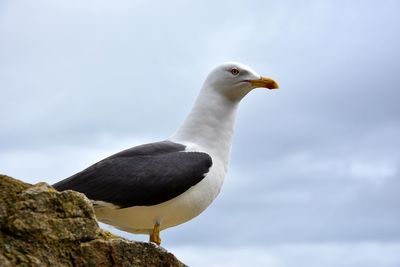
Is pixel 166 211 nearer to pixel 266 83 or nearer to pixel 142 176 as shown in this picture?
pixel 142 176

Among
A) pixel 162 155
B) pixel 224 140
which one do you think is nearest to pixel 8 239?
pixel 162 155

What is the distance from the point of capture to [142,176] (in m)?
12.5

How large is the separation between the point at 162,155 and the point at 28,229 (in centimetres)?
632

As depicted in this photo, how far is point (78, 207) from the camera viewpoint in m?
7.20

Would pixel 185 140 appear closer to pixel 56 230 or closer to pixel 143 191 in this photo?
pixel 143 191

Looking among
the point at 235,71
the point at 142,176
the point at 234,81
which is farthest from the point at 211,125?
the point at 142,176

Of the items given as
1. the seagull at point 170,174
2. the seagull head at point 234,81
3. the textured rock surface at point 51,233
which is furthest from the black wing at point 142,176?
the textured rock surface at point 51,233

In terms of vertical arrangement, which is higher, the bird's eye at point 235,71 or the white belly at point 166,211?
the bird's eye at point 235,71

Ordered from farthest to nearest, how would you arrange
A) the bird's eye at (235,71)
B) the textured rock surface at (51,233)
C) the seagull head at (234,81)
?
the bird's eye at (235,71) < the seagull head at (234,81) < the textured rock surface at (51,233)

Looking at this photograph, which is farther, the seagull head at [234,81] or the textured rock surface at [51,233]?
the seagull head at [234,81]

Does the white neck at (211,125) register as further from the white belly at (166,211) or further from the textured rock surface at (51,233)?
the textured rock surface at (51,233)

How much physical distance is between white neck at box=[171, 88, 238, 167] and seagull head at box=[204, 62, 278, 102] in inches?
5.0

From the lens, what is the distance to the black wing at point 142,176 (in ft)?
39.5

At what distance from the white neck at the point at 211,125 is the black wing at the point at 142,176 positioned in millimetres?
472
